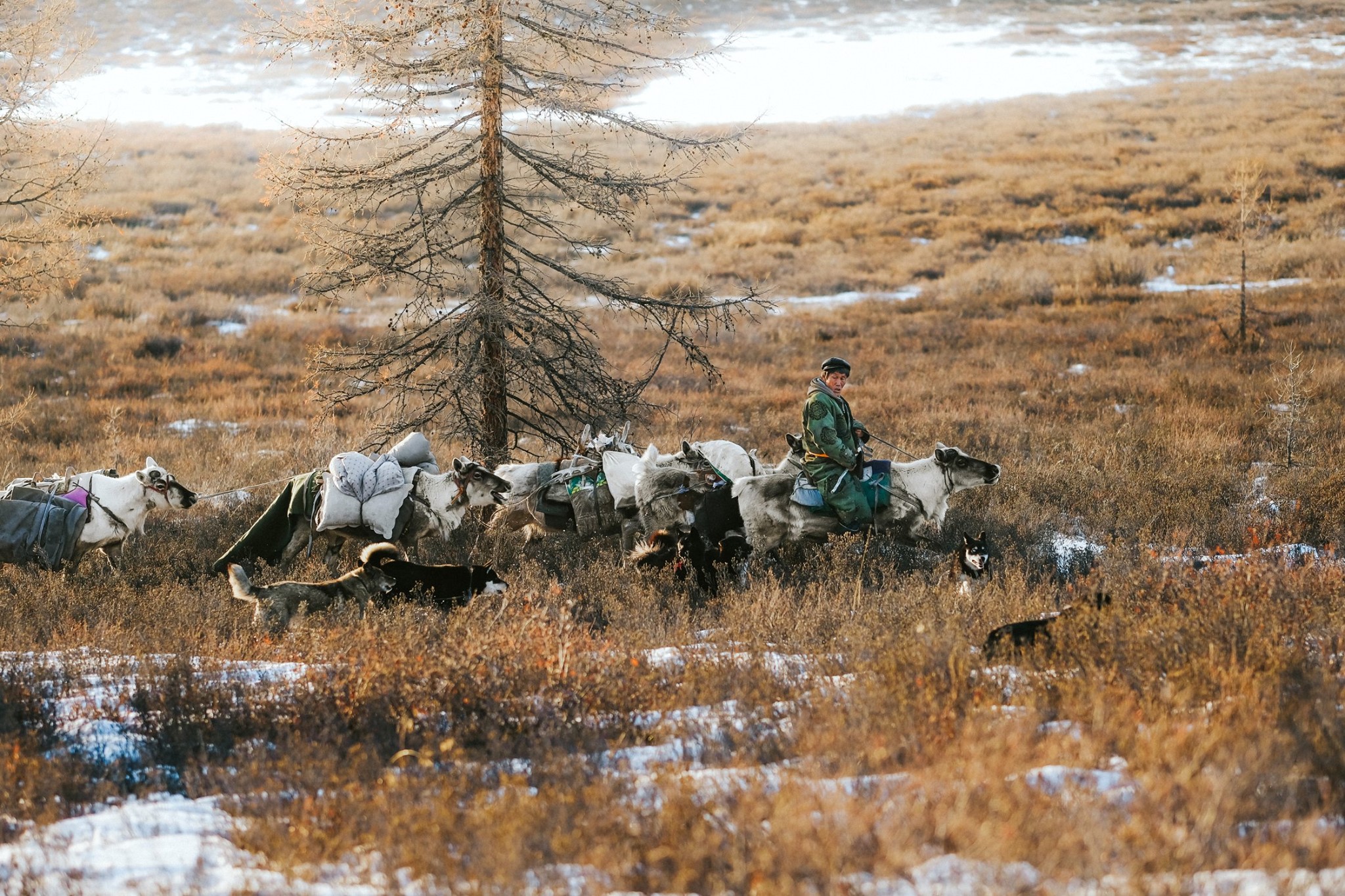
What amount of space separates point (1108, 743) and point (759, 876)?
186 centimetres

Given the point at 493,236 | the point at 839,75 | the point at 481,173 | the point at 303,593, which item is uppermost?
the point at 839,75

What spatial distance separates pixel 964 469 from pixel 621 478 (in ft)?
9.69

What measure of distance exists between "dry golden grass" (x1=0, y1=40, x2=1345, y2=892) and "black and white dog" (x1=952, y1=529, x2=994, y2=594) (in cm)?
24

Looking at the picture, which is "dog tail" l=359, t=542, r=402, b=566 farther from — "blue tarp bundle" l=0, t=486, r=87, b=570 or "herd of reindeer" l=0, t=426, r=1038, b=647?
"blue tarp bundle" l=0, t=486, r=87, b=570

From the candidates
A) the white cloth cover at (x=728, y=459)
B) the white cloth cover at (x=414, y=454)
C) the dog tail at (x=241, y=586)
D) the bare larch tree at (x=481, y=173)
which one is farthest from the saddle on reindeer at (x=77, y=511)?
the white cloth cover at (x=728, y=459)

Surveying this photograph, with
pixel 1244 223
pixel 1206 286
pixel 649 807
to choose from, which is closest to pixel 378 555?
pixel 649 807

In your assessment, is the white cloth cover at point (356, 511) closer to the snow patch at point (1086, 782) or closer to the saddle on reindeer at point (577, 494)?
the saddle on reindeer at point (577, 494)

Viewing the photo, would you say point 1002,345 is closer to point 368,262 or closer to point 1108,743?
point 368,262

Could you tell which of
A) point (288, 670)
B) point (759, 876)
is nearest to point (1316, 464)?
point (759, 876)

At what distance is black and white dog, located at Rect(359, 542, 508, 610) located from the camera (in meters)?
6.81

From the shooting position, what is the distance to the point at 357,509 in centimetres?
773

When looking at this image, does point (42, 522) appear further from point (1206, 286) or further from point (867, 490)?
point (1206, 286)

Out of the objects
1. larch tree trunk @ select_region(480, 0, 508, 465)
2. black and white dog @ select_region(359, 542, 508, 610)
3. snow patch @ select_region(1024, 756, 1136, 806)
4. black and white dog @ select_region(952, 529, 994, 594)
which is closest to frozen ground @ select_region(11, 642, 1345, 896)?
snow patch @ select_region(1024, 756, 1136, 806)

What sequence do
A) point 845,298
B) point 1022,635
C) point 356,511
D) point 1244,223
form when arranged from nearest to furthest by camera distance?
point 1022,635, point 356,511, point 1244,223, point 845,298
